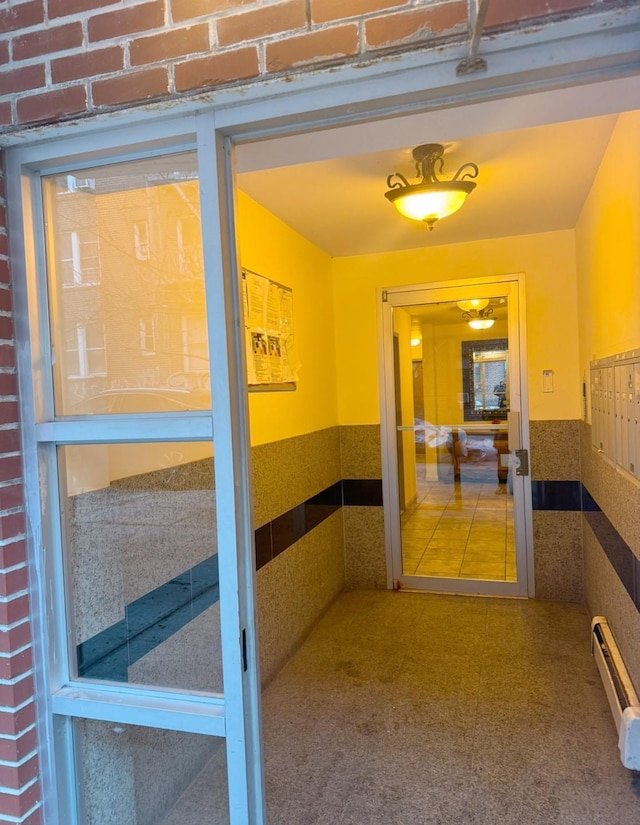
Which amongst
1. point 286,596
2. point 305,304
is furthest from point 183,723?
point 305,304

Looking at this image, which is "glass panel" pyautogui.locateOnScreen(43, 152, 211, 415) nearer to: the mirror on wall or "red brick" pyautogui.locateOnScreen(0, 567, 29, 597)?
"red brick" pyautogui.locateOnScreen(0, 567, 29, 597)

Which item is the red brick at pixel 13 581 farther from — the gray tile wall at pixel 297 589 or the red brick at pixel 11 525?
the gray tile wall at pixel 297 589

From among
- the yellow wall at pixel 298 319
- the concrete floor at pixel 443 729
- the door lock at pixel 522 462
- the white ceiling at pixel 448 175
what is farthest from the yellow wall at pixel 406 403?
the concrete floor at pixel 443 729

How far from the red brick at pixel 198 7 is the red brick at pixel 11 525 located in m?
0.94

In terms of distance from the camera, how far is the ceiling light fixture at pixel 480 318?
381 centimetres

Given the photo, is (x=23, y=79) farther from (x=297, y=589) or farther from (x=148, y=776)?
(x=297, y=589)

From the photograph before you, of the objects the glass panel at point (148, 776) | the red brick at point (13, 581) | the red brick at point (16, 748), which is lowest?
the glass panel at point (148, 776)

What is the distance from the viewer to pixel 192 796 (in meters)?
1.48

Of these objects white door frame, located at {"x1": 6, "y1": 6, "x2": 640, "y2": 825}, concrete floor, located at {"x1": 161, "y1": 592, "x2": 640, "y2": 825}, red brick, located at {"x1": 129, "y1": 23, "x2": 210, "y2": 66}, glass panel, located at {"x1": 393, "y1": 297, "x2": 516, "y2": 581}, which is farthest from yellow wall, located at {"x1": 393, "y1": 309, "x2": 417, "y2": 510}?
red brick, located at {"x1": 129, "y1": 23, "x2": 210, "y2": 66}

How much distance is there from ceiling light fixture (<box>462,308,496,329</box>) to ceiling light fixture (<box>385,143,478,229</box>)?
1381 millimetres

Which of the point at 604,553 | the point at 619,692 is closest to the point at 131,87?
the point at 619,692

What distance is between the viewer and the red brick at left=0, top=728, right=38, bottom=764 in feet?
4.11

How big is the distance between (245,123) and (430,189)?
55.5 inches

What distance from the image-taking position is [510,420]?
3771mm
